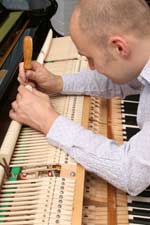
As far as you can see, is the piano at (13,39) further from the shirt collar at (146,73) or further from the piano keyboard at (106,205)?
the shirt collar at (146,73)

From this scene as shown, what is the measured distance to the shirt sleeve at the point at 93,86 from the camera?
173 cm

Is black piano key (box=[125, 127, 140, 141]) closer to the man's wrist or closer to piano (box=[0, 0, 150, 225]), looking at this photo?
piano (box=[0, 0, 150, 225])

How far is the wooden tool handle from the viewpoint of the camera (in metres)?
1.43

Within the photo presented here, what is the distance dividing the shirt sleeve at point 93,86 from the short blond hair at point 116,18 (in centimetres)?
52

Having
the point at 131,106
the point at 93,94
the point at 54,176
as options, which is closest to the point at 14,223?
the point at 54,176

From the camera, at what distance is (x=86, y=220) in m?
1.31

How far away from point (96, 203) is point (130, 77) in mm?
438

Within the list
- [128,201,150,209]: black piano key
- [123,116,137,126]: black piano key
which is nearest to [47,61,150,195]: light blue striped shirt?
[128,201,150,209]: black piano key

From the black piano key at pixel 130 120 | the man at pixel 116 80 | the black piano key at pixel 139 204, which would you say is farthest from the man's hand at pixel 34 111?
the black piano key at pixel 130 120

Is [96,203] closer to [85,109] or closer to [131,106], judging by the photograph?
[85,109]

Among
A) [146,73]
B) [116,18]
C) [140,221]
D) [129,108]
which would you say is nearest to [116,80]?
[146,73]

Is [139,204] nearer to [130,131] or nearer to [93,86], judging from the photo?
[130,131]

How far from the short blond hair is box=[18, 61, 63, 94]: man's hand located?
0.44 metres

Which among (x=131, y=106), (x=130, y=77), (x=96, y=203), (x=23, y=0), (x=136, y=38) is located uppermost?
(x=136, y=38)
